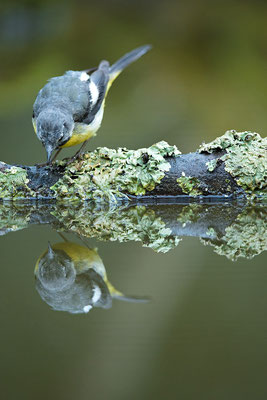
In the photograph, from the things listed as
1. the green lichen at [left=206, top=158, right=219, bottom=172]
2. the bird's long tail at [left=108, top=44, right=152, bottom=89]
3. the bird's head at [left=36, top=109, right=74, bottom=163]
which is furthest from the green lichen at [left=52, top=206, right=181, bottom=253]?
the bird's long tail at [left=108, top=44, right=152, bottom=89]

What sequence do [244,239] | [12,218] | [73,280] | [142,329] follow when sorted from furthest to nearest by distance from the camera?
1. [12,218]
2. [244,239]
3. [73,280]
4. [142,329]

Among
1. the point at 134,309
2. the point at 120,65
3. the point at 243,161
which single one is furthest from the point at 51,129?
the point at 134,309

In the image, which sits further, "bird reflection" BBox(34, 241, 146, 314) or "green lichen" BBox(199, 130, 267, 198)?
"green lichen" BBox(199, 130, 267, 198)

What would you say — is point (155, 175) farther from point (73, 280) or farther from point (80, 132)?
point (73, 280)

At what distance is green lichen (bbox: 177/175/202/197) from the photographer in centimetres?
404

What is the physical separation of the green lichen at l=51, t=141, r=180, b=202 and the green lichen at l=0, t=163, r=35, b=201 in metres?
0.20

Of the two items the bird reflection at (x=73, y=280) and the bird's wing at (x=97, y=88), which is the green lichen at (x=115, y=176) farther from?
the bird reflection at (x=73, y=280)

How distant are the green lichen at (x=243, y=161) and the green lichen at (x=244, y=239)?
454 millimetres

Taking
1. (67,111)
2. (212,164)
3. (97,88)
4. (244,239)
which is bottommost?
(244,239)

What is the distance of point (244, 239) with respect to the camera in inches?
117

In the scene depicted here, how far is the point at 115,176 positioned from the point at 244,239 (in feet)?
4.36

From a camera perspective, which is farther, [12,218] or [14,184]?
[14,184]

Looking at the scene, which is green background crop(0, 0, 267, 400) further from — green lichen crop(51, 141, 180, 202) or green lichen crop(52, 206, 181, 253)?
green lichen crop(51, 141, 180, 202)

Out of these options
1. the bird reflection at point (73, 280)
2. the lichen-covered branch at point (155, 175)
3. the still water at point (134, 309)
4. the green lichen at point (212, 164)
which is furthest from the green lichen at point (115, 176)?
the bird reflection at point (73, 280)
